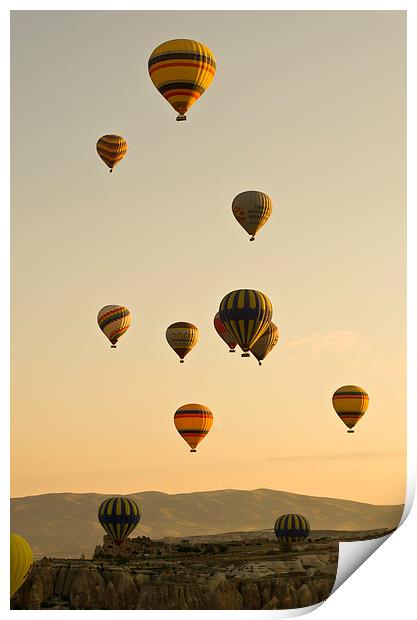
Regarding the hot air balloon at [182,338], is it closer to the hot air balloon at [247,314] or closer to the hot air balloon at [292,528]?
the hot air balloon at [292,528]

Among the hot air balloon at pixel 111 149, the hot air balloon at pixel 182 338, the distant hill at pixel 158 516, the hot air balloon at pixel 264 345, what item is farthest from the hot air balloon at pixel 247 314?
the distant hill at pixel 158 516

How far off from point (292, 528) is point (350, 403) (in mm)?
5543

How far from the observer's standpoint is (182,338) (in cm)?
2403

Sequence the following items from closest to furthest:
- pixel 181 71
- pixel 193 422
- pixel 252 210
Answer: pixel 181 71 → pixel 252 210 → pixel 193 422

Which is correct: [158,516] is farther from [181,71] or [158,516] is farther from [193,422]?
[181,71]

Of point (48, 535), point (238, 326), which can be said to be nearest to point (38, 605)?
point (238, 326)

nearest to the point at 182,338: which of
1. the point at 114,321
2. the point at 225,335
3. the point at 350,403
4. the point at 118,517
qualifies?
the point at 114,321

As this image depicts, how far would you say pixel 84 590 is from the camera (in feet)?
Answer: 55.1

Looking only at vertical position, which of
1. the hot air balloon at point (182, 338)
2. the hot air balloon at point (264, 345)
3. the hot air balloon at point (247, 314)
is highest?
the hot air balloon at point (182, 338)

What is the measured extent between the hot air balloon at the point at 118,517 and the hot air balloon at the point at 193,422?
6.22 ft

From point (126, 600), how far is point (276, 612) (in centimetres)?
980

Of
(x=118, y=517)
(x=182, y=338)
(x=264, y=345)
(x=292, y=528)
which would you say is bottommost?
(x=118, y=517)

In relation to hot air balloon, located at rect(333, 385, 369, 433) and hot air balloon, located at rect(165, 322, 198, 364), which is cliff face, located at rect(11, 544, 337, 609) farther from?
hot air balloon, located at rect(165, 322, 198, 364)

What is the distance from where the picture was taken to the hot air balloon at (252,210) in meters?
19.3
